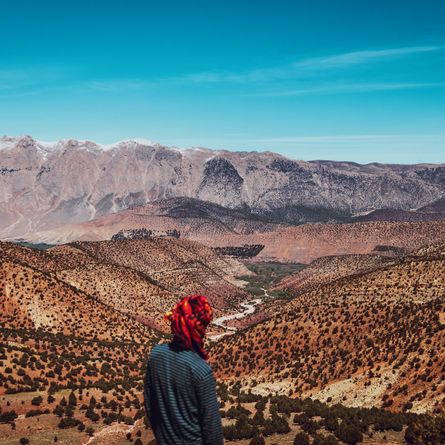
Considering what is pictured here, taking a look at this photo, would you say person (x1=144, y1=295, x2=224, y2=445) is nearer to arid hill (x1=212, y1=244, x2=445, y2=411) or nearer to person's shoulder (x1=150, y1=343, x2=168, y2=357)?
person's shoulder (x1=150, y1=343, x2=168, y2=357)

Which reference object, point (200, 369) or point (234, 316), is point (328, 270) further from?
point (200, 369)

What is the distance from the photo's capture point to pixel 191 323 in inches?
265

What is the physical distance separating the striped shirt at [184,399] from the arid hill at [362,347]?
2622 cm

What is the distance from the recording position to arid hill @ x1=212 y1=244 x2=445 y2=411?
37.0 m

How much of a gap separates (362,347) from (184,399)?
44.3 m

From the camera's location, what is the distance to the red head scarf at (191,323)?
6.70 meters

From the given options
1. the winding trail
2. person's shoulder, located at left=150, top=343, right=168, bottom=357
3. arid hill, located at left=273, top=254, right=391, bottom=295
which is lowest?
the winding trail

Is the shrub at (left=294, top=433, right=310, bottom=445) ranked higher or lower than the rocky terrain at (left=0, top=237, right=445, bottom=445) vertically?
higher

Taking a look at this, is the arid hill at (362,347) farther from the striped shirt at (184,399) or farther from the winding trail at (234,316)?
the striped shirt at (184,399)

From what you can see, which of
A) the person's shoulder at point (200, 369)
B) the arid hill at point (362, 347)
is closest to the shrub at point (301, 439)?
the arid hill at point (362, 347)

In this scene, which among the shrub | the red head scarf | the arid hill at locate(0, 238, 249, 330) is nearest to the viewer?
the red head scarf

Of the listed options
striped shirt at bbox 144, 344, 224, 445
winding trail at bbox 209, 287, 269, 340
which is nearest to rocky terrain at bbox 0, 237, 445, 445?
winding trail at bbox 209, 287, 269, 340

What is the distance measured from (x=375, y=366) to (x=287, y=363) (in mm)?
11361

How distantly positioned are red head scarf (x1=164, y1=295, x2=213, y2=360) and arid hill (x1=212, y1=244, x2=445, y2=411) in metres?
26.3
